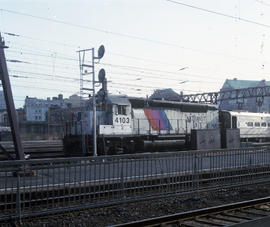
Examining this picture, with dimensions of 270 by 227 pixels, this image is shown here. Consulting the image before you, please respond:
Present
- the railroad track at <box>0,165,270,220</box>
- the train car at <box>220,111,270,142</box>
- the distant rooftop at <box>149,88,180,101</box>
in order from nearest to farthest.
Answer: the railroad track at <box>0,165,270,220</box>
the train car at <box>220,111,270,142</box>
the distant rooftop at <box>149,88,180,101</box>

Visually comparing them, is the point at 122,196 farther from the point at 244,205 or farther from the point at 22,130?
the point at 22,130

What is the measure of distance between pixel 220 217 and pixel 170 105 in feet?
59.7

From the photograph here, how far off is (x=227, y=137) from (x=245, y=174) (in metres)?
15.3

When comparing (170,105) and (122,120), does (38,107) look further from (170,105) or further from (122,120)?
(122,120)

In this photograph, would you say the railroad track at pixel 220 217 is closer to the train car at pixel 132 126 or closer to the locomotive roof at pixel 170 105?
the train car at pixel 132 126

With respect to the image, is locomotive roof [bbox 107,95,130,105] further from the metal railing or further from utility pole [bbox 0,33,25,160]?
the metal railing

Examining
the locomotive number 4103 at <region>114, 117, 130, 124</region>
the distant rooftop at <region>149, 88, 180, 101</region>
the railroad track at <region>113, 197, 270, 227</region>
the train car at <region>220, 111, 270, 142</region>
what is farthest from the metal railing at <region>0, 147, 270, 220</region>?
the distant rooftop at <region>149, 88, 180, 101</region>

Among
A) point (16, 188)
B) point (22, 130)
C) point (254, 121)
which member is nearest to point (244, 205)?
point (16, 188)

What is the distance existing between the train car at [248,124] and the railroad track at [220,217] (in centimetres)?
2223

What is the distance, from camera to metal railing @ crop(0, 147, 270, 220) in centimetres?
765

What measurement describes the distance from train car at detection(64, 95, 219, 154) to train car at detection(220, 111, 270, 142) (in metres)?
5.89

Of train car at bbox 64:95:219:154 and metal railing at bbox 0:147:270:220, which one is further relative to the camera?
train car at bbox 64:95:219:154

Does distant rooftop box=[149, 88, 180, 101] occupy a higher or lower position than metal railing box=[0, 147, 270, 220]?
higher

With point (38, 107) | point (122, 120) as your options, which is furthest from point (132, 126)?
point (38, 107)
